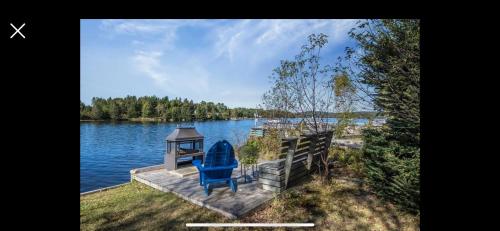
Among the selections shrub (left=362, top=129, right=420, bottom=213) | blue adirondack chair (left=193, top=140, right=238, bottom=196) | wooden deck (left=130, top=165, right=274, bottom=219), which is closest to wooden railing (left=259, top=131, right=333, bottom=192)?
wooden deck (left=130, top=165, right=274, bottom=219)

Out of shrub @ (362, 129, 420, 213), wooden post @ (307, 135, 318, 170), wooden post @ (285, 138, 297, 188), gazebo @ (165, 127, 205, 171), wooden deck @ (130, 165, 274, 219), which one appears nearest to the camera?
shrub @ (362, 129, 420, 213)

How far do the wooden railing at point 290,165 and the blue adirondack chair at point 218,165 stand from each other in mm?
578

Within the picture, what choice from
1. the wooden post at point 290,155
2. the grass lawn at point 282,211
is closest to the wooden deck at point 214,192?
the grass lawn at point 282,211

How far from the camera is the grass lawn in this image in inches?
132

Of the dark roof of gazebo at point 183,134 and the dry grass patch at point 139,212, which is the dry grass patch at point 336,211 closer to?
the dry grass patch at point 139,212

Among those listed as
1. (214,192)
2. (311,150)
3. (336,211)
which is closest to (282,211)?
(336,211)

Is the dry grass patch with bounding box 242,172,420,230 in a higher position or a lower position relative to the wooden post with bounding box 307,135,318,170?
lower

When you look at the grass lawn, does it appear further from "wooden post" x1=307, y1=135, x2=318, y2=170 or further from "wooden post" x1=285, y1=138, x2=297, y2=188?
"wooden post" x1=307, y1=135, x2=318, y2=170

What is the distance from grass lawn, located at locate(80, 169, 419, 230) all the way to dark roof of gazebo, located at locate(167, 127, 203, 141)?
62.1 inches

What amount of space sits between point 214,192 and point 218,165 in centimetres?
48

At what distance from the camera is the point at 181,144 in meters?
6.27

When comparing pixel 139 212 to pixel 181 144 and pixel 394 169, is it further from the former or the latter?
pixel 394 169
